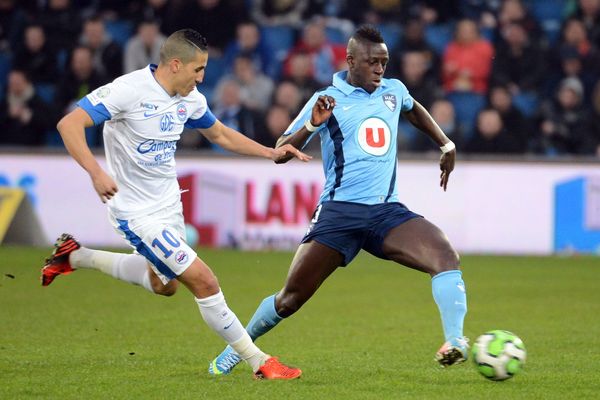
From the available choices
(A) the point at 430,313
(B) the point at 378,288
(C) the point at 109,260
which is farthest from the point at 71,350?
(B) the point at 378,288

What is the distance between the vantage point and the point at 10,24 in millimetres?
19062

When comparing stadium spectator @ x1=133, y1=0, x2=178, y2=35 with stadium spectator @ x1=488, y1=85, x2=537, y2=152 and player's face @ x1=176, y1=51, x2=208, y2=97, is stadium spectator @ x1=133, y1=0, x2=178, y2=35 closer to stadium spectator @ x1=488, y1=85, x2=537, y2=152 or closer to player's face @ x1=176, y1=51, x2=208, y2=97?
stadium spectator @ x1=488, y1=85, x2=537, y2=152

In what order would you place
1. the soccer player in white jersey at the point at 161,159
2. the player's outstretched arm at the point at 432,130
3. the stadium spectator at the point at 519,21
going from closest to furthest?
the soccer player in white jersey at the point at 161,159, the player's outstretched arm at the point at 432,130, the stadium spectator at the point at 519,21

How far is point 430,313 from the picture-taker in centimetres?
1110

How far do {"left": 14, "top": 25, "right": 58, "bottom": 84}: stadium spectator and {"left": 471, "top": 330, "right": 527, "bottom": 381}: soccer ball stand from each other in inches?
490

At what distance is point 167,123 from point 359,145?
1.20m

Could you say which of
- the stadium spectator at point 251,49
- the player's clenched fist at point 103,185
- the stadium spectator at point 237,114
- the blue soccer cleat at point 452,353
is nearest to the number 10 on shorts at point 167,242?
the player's clenched fist at point 103,185

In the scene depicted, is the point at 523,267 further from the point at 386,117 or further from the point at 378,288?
the point at 386,117

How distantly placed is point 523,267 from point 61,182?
6.40 metres

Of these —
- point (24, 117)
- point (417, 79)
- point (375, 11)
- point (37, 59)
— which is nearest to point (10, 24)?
point (37, 59)

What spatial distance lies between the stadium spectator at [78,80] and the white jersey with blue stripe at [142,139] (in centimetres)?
1046

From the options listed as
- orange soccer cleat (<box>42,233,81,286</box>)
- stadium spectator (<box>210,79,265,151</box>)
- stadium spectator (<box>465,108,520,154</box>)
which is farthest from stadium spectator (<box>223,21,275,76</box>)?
orange soccer cleat (<box>42,233,81,286</box>)

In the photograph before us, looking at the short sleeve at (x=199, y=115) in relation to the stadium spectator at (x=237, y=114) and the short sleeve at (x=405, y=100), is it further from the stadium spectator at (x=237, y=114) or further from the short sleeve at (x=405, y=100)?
the stadium spectator at (x=237, y=114)

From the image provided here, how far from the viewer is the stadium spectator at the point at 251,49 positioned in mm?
18125
